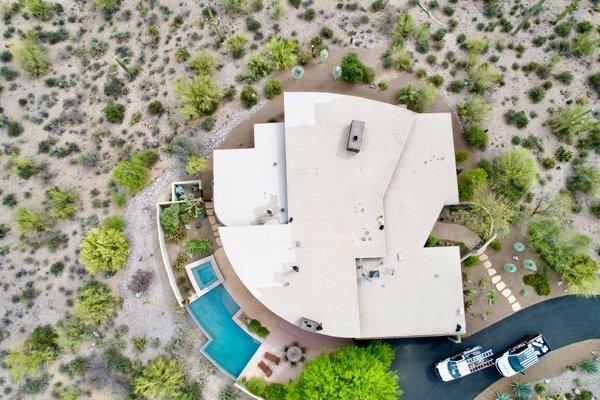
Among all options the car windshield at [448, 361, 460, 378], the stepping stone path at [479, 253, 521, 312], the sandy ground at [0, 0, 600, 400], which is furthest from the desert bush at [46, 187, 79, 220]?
the stepping stone path at [479, 253, 521, 312]

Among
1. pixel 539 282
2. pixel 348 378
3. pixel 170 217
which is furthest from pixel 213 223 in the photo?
pixel 539 282

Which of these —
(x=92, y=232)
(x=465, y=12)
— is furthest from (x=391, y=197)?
(x=92, y=232)

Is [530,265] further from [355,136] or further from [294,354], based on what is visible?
[294,354]

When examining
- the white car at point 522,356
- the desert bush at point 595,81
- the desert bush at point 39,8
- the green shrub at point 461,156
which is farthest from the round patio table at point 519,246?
the desert bush at point 39,8

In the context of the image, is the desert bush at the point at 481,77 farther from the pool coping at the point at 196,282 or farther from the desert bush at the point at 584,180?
the pool coping at the point at 196,282

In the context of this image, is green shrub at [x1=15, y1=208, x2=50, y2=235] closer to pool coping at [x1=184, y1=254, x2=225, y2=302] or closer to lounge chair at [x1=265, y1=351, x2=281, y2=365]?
pool coping at [x1=184, y1=254, x2=225, y2=302]

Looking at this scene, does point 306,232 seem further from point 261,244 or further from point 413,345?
point 413,345
